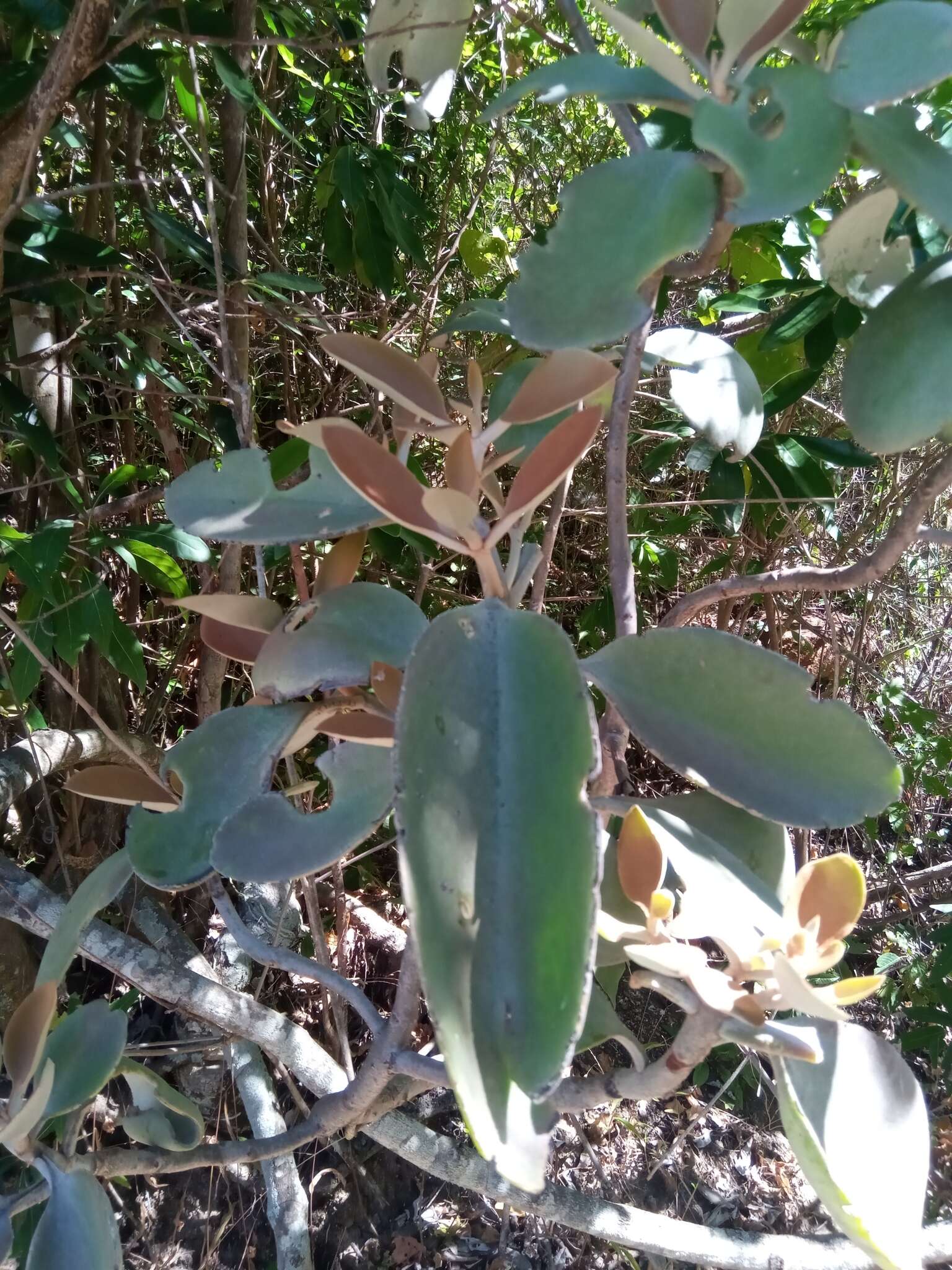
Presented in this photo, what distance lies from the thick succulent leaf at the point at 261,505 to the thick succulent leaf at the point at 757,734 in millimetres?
170

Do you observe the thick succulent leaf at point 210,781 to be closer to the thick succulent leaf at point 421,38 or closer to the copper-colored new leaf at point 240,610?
the copper-colored new leaf at point 240,610

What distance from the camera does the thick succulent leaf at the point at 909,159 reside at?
0.30m

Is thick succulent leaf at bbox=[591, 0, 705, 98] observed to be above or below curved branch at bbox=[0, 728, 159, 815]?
above

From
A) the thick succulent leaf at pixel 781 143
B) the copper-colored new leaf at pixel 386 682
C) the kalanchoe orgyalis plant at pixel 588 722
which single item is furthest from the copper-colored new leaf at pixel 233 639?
A: the thick succulent leaf at pixel 781 143

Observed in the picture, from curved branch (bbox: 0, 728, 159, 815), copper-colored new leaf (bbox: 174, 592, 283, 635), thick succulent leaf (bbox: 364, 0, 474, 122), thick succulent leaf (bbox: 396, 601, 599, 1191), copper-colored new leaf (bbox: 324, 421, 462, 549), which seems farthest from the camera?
curved branch (bbox: 0, 728, 159, 815)

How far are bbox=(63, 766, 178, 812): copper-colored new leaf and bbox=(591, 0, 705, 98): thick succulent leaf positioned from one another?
352 millimetres

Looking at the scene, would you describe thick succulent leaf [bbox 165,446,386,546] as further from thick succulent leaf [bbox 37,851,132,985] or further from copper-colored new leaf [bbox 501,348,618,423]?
thick succulent leaf [bbox 37,851,132,985]

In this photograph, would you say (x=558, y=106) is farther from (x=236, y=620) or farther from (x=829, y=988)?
(x=829, y=988)

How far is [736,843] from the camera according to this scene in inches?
15.7

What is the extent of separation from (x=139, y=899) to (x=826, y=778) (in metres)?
0.94

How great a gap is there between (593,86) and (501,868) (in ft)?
1.01

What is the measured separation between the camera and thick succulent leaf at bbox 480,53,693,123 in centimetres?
32

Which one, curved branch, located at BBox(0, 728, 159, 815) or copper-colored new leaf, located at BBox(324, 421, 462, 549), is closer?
copper-colored new leaf, located at BBox(324, 421, 462, 549)

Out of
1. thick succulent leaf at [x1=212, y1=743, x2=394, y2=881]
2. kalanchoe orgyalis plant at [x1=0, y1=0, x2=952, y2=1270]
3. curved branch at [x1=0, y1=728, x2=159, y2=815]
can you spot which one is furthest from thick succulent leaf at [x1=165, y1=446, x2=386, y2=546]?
curved branch at [x1=0, y1=728, x2=159, y2=815]
